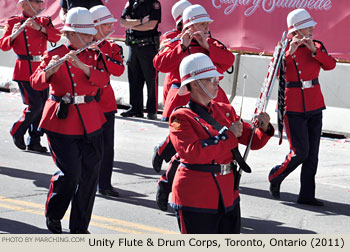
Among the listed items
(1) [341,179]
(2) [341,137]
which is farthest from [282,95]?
(2) [341,137]

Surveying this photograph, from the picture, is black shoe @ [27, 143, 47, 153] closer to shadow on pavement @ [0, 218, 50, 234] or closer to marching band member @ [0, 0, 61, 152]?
marching band member @ [0, 0, 61, 152]

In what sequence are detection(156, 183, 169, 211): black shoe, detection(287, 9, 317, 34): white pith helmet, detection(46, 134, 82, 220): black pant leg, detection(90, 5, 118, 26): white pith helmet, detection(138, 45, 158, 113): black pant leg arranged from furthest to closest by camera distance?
detection(138, 45, 158, 113): black pant leg < detection(287, 9, 317, 34): white pith helmet < detection(156, 183, 169, 211): black shoe < detection(90, 5, 118, 26): white pith helmet < detection(46, 134, 82, 220): black pant leg

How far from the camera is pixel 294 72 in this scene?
29.9 ft

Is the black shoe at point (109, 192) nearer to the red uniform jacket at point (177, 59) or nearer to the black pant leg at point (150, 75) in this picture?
the red uniform jacket at point (177, 59)

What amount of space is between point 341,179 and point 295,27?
2.30 metres

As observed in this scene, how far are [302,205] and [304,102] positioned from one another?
1.12 m

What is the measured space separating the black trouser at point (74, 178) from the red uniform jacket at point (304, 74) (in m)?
2.52

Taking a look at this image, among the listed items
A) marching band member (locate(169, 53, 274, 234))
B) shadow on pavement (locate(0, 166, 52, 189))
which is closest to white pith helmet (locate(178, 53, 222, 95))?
marching band member (locate(169, 53, 274, 234))

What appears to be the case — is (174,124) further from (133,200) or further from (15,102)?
(15,102)

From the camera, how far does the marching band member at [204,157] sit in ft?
18.5

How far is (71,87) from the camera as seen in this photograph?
7477mm

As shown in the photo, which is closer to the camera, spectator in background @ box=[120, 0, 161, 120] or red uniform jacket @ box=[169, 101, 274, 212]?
red uniform jacket @ box=[169, 101, 274, 212]

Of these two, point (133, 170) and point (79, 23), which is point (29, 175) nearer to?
point (133, 170)

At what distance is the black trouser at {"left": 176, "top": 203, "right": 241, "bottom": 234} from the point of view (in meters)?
5.74
